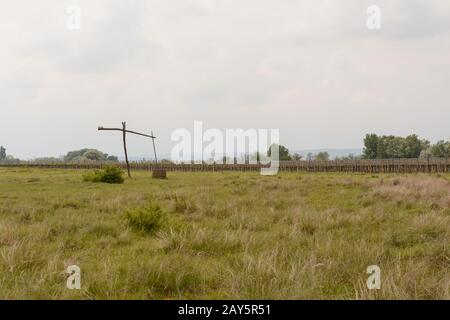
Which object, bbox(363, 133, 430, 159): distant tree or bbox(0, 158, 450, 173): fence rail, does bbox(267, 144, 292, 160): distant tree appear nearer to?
bbox(363, 133, 430, 159): distant tree

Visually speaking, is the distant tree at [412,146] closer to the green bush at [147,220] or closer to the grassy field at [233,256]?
the grassy field at [233,256]

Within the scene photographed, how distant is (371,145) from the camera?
91938 millimetres

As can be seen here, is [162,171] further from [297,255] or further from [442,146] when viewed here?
[442,146]

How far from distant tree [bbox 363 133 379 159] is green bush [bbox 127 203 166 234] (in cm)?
8968

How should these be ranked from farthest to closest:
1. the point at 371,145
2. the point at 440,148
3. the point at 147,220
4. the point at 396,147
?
the point at 371,145 < the point at 396,147 < the point at 440,148 < the point at 147,220

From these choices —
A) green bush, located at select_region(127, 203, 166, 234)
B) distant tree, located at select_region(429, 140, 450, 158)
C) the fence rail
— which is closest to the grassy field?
green bush, located at select_region(127, 203, 166, 234)

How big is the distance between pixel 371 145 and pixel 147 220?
90753mm

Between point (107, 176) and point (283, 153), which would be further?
point (283, 153)

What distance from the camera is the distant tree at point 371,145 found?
9136cm

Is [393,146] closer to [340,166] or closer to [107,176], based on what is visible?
[340,166]

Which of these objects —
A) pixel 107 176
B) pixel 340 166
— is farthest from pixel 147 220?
pixel 340 166

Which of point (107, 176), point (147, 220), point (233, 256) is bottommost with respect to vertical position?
point (233, 256)

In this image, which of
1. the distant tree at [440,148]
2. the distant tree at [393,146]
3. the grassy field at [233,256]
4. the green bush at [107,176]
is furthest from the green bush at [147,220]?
the distant tree at [393,146]
